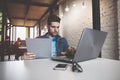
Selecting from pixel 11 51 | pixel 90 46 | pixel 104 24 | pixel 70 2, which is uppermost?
pixel 70 2

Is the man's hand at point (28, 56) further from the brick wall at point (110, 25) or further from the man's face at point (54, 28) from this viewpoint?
the brick wall at point (110, 25)

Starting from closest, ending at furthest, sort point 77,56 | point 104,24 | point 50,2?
point 77,56 < point 104,24 < point 50,2

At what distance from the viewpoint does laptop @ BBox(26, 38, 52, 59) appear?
1.36m

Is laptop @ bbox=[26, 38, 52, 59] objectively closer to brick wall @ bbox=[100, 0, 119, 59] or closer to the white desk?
the white desk

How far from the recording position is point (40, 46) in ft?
4.67

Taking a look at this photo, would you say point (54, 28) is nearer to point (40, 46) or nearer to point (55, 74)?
point (40, 46)

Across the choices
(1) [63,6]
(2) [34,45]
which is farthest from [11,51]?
(2) [34,45]

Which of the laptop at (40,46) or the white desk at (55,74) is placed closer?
the white desk at (55,74)

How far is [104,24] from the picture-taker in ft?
10.2

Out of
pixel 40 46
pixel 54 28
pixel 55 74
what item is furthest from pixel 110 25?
pixel 55 74

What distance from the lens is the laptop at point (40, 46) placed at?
1.36 m

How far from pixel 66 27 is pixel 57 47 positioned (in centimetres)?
363

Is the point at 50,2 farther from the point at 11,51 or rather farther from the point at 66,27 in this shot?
the point at 11,51

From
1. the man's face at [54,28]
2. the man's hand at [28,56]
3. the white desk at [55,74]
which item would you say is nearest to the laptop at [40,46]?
the man's hand at [28,56]
